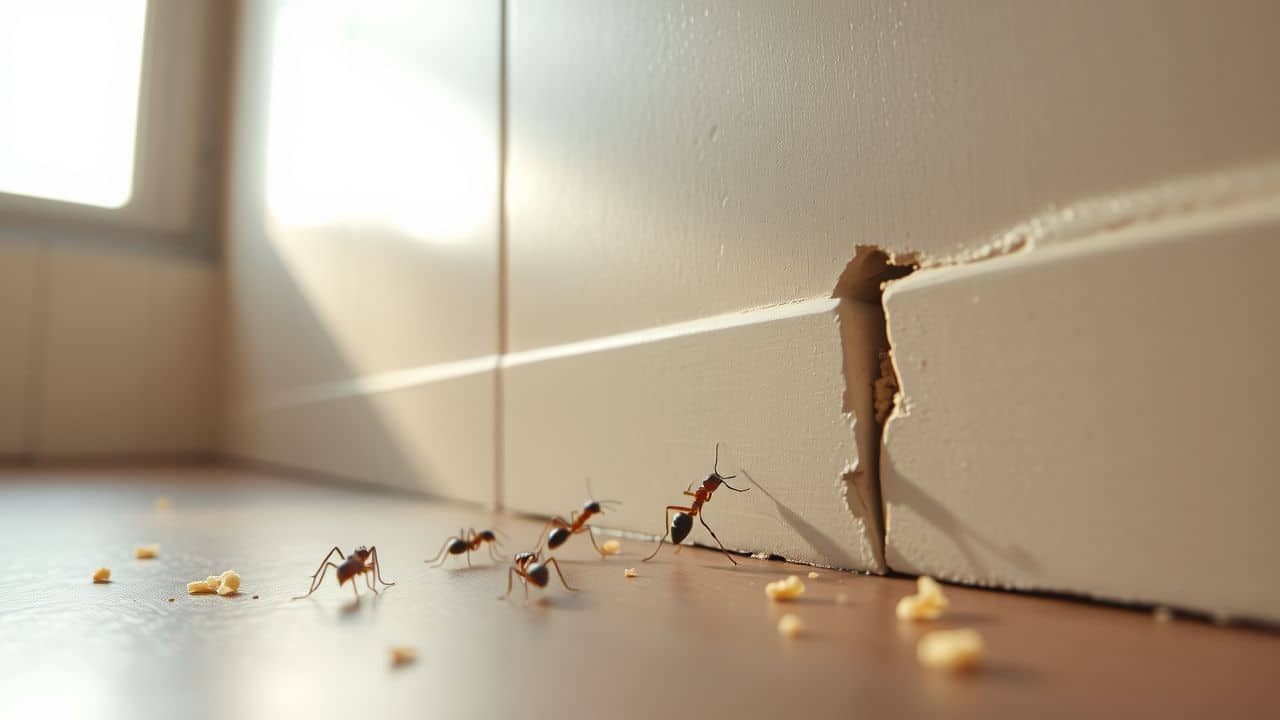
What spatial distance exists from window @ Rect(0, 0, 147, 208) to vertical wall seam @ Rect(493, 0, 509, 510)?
2.74 metres

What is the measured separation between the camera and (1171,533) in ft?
2.15

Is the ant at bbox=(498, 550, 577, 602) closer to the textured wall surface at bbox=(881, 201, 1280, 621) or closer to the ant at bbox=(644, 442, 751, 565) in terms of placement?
the ant at bbox=(644, 442, 751, 565)

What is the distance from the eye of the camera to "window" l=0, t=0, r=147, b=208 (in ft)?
11.5

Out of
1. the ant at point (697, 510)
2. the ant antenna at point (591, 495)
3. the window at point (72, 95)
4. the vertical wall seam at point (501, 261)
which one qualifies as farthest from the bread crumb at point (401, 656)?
the window at point (72, 95)

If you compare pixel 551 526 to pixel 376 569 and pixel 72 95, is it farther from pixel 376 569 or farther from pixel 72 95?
pixel 72 95

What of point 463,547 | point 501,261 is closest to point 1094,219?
point 463,547

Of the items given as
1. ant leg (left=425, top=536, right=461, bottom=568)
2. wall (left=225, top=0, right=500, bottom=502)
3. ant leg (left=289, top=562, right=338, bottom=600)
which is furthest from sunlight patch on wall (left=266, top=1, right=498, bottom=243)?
ant leg (left=289, top=562, right=338, bottom=600)

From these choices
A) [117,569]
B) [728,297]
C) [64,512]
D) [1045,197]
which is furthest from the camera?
[64,512]

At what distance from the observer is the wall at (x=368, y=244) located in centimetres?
178

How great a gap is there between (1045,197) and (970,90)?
140 millimetres

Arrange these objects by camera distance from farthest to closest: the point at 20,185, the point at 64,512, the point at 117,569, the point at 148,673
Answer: the point at 20,185 → the point at 64,512 → the point at 117,569 → the point at 148,673

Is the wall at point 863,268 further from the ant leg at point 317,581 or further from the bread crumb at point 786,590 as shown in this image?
the ant leg at point 317,581

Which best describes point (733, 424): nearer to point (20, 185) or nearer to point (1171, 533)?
point (1171, 533)

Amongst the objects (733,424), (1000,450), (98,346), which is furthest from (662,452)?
(98,346)
